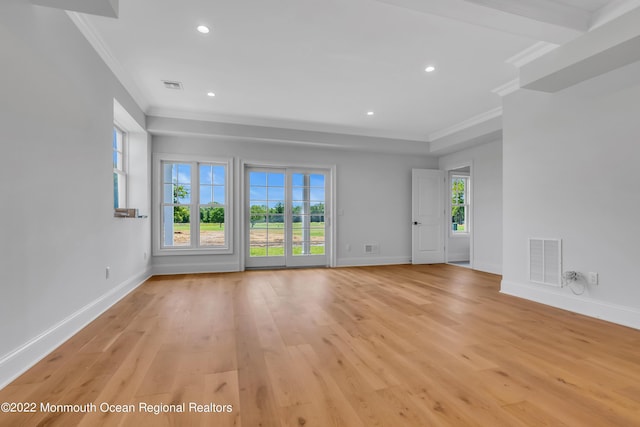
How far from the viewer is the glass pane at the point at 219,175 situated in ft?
18.1

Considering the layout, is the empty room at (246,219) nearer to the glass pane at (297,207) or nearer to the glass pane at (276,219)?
the glass pane at (276,219)

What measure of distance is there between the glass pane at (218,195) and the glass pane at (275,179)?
2.94 ft

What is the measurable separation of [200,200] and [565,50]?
5.29m

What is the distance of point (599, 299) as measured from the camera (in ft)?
9.67

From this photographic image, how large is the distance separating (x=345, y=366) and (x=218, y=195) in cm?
433

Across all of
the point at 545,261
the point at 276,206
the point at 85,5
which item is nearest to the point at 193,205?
the point at 276,206

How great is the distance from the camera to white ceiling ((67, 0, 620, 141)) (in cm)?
243

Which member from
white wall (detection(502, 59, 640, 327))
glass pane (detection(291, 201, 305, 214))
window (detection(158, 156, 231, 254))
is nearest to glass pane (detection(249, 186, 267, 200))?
window (detection(158, 156, 231, 254))

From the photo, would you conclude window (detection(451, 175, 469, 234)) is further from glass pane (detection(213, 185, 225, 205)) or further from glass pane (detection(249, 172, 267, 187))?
glass pane (detection(213, 185, 225, 205))

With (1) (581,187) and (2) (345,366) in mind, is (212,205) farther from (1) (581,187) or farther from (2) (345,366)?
(1) (581,187)

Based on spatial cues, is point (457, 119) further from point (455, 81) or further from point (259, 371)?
point (259, 371)

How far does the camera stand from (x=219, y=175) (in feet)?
18.2

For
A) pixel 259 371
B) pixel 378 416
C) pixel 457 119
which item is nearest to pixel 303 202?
pixel 457 119

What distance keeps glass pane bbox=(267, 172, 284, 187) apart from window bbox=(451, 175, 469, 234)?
422cm
